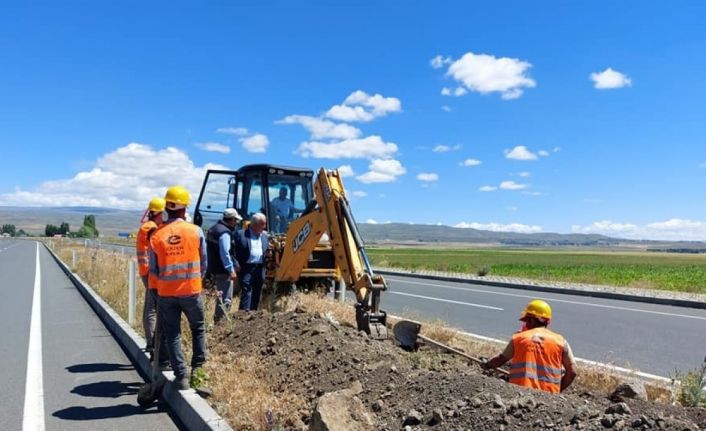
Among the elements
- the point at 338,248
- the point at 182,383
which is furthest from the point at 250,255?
the point at 182,383

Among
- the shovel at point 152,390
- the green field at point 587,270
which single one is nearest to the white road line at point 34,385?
the shovel at point 152,390

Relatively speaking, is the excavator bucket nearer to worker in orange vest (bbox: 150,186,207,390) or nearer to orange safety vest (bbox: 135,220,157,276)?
worker in orange vest (bbox: 150,186,207,390)

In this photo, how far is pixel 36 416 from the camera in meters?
5.82

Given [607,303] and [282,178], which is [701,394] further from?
[607,303]

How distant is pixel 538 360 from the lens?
195 inches

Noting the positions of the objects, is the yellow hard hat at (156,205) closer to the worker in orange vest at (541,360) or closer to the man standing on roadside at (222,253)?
the man standing on roadside at (222,253)

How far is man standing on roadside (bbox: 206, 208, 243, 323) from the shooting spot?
8242 mm

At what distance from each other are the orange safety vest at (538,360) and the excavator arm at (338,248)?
2.97 m

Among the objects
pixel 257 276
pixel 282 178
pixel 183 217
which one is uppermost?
pixel 282 178

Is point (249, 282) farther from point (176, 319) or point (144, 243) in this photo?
point (176, 319)

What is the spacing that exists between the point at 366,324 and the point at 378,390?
2.89 m

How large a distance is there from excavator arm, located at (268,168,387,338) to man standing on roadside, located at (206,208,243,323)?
1.45 m

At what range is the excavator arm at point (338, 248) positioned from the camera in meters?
7.94

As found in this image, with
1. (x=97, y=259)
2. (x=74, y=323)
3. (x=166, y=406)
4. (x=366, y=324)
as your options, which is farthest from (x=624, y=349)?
(x=97, y=259)
